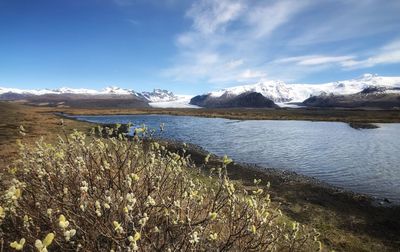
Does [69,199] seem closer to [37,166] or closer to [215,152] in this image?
[37,166]

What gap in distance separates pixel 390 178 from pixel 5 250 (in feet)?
97.2

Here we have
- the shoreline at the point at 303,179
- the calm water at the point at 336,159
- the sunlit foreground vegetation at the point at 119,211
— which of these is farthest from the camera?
the calm water at the point at 336,159

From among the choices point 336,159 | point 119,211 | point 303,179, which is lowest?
point 303,179

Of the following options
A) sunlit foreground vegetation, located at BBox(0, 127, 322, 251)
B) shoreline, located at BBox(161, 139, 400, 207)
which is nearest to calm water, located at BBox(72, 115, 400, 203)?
shoreline, located at BBox(161, 139, 400, 207)

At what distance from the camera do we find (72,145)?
8.06 metres

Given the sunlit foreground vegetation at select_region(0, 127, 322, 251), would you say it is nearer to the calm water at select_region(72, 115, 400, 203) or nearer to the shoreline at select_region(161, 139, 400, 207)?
the shoreline at select_region(161, 139, 400, 207)

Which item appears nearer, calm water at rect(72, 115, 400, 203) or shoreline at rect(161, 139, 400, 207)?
shoreline at rect(161, 139, 400, 207)

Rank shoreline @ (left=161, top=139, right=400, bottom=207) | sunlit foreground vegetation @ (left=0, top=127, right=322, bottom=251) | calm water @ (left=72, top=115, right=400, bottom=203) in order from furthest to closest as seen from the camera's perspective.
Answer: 1. calm water @ (left=72, top=115, right=400, bottom=203)
2. shoreline @ (left=161, top=139, right=400, bottom=207)
3. sunlit foreground vegetation @ (left=0, top=127, right=322, bottom=251)

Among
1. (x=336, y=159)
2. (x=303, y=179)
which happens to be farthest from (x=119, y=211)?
(x=336, y=159)

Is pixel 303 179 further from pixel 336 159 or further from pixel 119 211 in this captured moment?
pixel 119 211

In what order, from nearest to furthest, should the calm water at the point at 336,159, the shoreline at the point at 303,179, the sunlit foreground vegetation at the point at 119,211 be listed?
the sunlit foreground vegetation at the point at 119,211, the shoreline at the point at 303,179, the calm water at the point at 336,159

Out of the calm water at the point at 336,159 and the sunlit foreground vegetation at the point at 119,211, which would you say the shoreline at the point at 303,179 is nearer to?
the calm water at the point at 336,159

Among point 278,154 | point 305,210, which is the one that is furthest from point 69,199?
point 278,154

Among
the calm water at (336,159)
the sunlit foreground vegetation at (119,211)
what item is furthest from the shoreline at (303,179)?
the sunlit foreground vegetation at (119,211)
